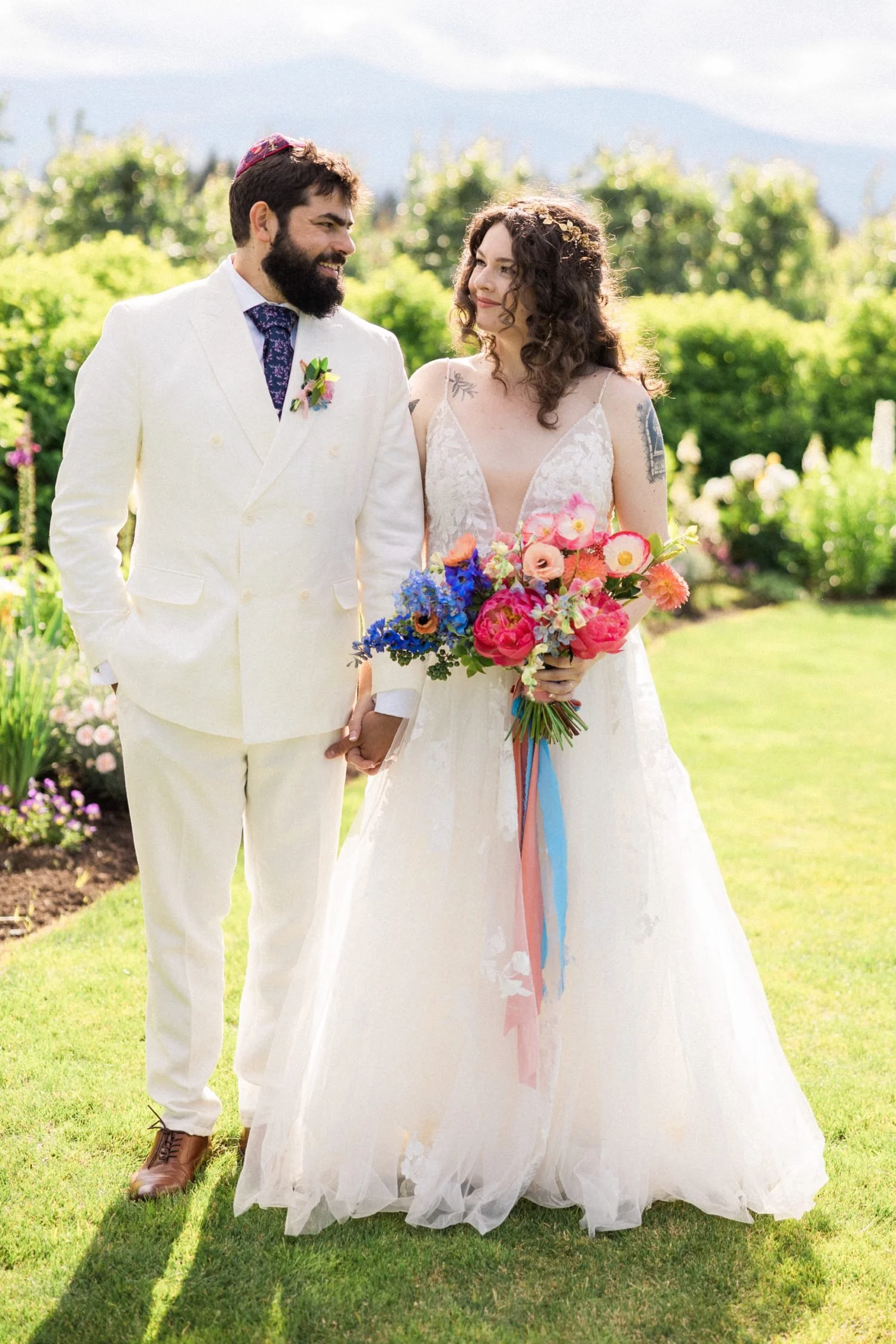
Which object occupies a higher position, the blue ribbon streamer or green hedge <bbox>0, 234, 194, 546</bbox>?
green hedge <bbox>0, 234, 194, 546</bbox>

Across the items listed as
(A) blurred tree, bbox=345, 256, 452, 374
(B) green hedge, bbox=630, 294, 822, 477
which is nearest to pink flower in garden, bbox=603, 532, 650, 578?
(A) blurred tree, bbox=345, 256, 452, 374

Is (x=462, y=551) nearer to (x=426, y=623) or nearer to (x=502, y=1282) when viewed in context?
(x=426, y=623)

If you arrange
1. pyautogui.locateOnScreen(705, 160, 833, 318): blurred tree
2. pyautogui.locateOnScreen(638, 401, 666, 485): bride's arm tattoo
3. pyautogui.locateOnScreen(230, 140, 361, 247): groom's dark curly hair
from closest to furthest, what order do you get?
pyautogui.locateOnScreen(230, 140, 361, 247): groom's dark curly hair → pyautogui.locateOnScreen(638, 401, 666, 485): bride's arm tattoo → pyautogui.locateOnScreen(705, 160, 833, 318): blurred tree

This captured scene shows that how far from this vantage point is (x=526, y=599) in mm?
2584

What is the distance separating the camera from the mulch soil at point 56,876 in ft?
14.5

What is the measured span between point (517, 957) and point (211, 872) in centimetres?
76

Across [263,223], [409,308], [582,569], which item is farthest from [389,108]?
[582,569]

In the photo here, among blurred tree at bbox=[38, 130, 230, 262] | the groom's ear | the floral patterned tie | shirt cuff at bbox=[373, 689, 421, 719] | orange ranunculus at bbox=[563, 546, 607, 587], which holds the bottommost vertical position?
shirt cuff at bbox=[373, 689, 421, 719]

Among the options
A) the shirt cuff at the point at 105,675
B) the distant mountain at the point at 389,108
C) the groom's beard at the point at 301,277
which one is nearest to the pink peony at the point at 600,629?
the groom's beard at the point at 301,277

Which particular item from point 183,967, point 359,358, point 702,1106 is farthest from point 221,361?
point 702,1106

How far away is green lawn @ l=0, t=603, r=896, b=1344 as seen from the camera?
249 cm

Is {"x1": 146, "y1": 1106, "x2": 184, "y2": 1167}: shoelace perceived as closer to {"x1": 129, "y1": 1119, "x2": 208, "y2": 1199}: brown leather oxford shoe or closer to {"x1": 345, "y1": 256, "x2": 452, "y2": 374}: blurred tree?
{"x1": 129, "y1": 1119, "x2": 208, "y2": 1199}: brown leather oxford shoe

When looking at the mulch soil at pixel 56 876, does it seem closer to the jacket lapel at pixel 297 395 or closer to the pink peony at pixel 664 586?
the jacket lapel at pixel 297 395

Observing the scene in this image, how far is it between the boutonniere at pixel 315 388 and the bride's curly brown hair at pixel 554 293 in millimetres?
480
